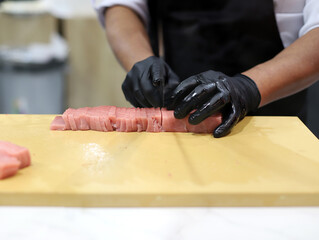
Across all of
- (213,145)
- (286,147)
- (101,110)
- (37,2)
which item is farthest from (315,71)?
(37,2)

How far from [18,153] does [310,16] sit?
166 centimetres

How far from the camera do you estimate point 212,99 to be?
1627 mm

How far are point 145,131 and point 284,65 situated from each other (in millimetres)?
846

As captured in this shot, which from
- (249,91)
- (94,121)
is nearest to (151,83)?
(94,121)

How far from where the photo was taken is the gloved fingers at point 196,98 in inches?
64.0

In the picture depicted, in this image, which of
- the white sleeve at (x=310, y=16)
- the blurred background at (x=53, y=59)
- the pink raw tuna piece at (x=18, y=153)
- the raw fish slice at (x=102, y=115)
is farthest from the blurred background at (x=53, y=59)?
the pink raw tuna piece at (x=18, y=153)

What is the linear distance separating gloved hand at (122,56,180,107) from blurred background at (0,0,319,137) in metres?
1.94

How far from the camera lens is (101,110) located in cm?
177

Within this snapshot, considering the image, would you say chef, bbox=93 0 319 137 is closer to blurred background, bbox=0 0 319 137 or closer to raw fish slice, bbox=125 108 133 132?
raw fish slice, bbox=125 108 133 132

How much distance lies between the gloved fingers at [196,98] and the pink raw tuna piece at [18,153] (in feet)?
2.21

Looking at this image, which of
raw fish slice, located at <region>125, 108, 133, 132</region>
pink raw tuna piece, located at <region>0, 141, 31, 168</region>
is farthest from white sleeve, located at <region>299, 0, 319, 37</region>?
pink raw tuna piece, located at <region>0, 141, 31, 168</region>
